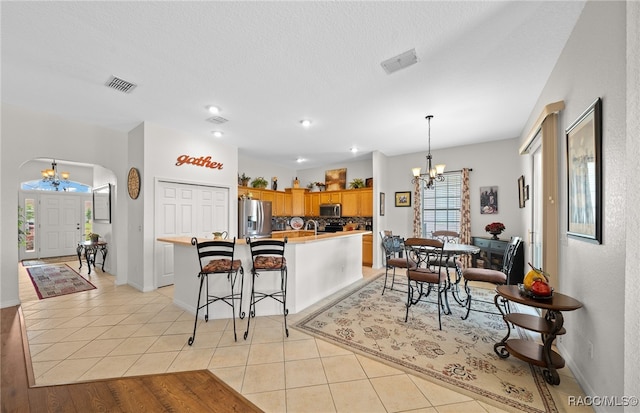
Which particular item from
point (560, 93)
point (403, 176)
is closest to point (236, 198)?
point (403, 176)

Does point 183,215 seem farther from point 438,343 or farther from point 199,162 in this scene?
point 438,343

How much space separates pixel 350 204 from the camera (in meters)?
7.09

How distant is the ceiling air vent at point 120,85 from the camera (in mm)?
2902

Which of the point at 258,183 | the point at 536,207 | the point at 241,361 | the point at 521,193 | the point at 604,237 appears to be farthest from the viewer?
the point at 258,183

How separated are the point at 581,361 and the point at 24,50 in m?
5.74

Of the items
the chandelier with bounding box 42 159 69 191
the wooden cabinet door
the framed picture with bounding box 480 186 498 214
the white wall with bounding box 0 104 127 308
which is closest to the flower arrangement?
the framed picture with bounding box 480 186 498 214

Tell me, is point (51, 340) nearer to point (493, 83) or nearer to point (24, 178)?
point (493, 83)

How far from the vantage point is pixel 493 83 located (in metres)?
3.02

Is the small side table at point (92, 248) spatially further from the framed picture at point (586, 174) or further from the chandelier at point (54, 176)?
the framed picture at point (586, 174)

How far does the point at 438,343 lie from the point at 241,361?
2.03 meters

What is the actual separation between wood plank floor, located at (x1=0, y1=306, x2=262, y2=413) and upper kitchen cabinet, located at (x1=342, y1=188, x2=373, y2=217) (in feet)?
17.7

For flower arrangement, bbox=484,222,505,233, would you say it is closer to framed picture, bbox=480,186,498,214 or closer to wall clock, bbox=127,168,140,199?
framed picture, bbox=480,186,498,214

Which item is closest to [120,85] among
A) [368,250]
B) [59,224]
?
[368,250]

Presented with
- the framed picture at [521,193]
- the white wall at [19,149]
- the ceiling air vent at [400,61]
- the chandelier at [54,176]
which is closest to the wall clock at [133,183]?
the white wall at [19,149]
